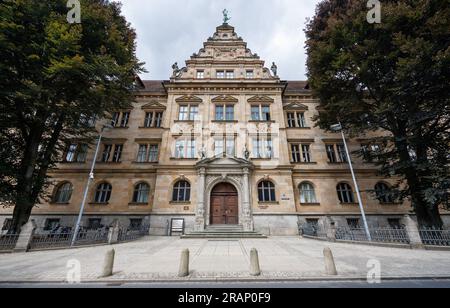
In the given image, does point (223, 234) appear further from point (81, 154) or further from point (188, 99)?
point (81, 154)

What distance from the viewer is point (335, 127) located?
14.0 metres

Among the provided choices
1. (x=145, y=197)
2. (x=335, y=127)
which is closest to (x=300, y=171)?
(x=335, y=127)

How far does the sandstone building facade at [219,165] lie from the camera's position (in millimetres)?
16562

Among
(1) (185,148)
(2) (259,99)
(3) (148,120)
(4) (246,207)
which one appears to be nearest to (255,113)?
(2) (259,99)

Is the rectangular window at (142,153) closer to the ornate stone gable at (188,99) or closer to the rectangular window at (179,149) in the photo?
the rectangular window at (179,149)

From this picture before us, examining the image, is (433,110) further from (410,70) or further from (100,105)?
(100,105)

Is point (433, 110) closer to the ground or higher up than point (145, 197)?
higher up

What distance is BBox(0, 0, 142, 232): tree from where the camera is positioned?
32.4 feet

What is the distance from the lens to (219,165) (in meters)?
17.1

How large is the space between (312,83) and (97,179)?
2146cm

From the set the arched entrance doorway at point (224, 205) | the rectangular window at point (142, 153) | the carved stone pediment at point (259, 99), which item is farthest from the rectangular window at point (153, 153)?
the carved stone pediment at point (259, 99)

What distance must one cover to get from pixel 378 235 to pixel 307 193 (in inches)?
285

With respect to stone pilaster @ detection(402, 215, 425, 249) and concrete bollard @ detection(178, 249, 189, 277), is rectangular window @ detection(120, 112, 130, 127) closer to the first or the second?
concrete bollard @ detection(178, 249, 189, 277)

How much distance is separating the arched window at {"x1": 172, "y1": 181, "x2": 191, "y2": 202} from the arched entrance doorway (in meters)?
2.25
